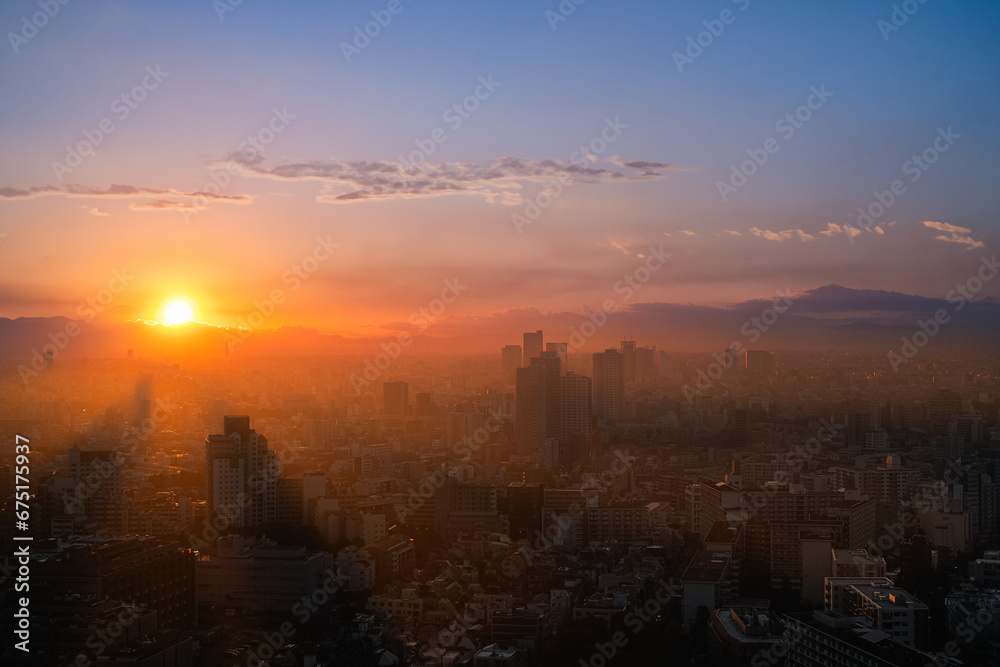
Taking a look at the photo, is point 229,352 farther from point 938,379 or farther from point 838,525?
point 938,379

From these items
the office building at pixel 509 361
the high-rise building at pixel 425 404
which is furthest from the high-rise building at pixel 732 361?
the high-rise building at pixel 425 404

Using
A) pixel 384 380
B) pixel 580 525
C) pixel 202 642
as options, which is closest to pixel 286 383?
pixel 384 380

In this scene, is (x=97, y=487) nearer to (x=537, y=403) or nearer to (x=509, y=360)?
(x=537, y=403)

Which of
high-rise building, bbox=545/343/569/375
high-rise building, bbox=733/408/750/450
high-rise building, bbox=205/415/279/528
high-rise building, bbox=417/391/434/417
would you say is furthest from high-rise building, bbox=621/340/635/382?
high-rise building, bbox=205/415/279/528

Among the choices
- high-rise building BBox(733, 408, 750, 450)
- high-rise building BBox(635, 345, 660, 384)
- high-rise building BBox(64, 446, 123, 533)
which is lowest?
high-rise building BBox(733, 408, 750, 450)

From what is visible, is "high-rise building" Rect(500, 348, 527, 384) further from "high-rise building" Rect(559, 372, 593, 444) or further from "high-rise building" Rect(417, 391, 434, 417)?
"high-rise building" Rect(559, 372, 593, 444)

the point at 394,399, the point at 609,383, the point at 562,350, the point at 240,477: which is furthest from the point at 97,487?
the point at 609,383

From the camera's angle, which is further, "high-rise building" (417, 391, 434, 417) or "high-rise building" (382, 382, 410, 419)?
"high-rise building" (382, 382, 410, 419)
